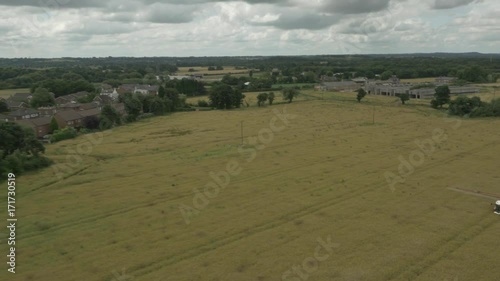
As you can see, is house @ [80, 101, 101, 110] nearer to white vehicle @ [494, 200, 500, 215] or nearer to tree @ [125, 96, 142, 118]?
tree @ [125, 96, 142, 118]

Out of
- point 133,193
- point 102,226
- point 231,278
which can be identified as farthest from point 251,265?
point 133,193

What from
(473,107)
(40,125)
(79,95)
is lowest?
(40,125)

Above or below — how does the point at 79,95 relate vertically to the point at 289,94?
below

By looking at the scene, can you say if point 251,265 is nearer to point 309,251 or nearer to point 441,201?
point 309,251

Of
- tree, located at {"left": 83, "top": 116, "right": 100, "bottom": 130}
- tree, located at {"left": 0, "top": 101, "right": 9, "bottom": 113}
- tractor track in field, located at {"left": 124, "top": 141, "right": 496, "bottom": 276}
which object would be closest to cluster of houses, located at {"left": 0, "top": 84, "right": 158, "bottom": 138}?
tree, located at {"left": 83, "top": 116, "right": 100, "bottom": 130}

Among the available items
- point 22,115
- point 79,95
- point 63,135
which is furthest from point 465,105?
point 79,95

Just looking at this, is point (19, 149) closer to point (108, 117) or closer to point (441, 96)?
point (108, 117)

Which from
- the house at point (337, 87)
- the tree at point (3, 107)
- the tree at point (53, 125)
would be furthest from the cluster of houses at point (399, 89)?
the tree at point (3, 107)
